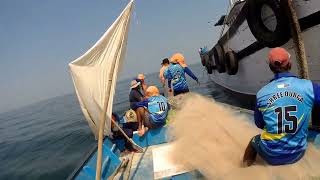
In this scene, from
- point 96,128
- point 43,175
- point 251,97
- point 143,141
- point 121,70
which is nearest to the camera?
point 121,70

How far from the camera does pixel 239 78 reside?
1195 centimetres

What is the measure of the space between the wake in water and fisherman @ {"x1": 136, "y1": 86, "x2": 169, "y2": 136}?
0.49 meters

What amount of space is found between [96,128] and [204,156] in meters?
2.52

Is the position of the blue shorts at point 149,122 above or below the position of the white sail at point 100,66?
below

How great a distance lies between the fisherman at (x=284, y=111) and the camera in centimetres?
322

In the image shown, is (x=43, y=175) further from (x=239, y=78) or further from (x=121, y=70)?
(x=239, y=78)

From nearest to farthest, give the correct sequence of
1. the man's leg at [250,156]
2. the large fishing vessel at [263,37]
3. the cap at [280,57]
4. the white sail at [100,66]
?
the cap at [280,57], the man's leg at [250,156], the white sail at [100,66], the large fishing vessel at [263,37]

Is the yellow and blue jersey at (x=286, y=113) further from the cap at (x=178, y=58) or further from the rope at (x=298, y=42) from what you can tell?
the cap at (x=178, y=58)

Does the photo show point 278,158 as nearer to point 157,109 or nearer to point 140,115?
point 157,109

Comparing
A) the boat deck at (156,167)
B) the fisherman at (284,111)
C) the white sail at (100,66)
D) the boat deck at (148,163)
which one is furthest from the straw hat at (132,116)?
the fisherman at (284,111)

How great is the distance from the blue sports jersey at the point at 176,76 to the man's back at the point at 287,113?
6270 mm

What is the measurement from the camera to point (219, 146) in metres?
4.89

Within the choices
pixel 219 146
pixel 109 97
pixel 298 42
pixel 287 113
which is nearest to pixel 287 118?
pixel 287 113

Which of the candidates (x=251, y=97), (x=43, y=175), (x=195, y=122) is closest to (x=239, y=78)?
(x=251, y=97)
